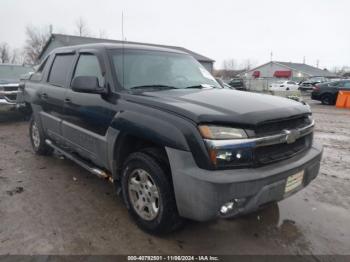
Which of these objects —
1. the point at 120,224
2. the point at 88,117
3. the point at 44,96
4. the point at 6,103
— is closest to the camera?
the point at 120,224

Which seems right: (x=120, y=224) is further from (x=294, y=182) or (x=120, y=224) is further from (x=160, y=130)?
(x=294, y=182)

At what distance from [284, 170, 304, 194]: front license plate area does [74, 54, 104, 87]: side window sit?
7.27 feet

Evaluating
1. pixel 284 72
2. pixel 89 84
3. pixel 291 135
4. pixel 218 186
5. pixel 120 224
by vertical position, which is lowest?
pixel 120 224

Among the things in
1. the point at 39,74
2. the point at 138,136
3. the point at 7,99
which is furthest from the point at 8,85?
the point at 138,136

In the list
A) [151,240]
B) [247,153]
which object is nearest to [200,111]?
[247,153]

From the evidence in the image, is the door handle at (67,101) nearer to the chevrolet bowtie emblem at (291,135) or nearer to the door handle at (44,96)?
the door handle at (44,96)

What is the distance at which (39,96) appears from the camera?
4977 millimetres

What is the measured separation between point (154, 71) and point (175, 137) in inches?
55.5

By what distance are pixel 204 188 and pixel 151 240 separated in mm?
954

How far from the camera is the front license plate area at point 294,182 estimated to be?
9.02 feet

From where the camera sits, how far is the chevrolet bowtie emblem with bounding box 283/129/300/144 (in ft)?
9.03

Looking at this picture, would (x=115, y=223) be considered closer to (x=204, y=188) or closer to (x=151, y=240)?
(x=151, y=240)

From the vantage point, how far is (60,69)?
181 inches

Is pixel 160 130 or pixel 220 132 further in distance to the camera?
pixel 160 130
